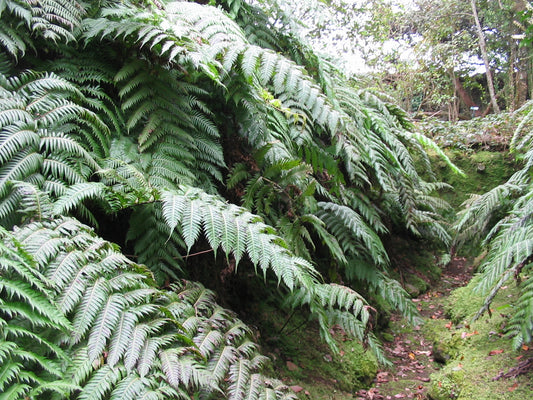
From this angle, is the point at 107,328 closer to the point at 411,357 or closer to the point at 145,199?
the point at 145,199

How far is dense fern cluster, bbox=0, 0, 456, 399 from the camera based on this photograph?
104cm

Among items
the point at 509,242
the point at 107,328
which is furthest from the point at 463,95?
the point at 107,328

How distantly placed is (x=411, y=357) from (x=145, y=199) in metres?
2.51

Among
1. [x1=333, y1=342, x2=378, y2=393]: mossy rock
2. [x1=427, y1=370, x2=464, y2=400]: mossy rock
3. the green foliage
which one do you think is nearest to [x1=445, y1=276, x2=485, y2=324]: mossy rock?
the green foliage

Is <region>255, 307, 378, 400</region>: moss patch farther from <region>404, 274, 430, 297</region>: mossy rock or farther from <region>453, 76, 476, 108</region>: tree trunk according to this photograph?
<region>453, 76, 476, 108</region>: tree trunk

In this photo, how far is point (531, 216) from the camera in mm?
2227

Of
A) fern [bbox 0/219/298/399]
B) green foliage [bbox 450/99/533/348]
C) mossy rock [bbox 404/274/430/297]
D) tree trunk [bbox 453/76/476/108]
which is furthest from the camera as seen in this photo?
tree trunk [bbox 453/76/476/108]

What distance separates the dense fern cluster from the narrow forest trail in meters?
0.43

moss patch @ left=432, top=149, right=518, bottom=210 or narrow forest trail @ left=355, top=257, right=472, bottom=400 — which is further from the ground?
moss patch @ left=432, top=149, right=518, bottom=210

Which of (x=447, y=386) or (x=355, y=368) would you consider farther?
(x=355, y=368)

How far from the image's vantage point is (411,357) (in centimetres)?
294

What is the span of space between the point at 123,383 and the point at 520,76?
10222 mm

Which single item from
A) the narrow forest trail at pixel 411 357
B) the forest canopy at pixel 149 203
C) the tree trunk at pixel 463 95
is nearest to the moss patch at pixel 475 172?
the narrow forest trail at pixel 411 357

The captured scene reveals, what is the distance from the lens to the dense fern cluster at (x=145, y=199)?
1045 millimetres
